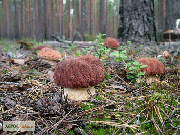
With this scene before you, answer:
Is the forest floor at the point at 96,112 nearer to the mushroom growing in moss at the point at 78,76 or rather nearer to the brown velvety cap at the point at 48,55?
the mushroom growing in moss at the point at 78,76

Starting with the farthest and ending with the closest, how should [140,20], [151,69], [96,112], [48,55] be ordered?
[140,20] < [48,55] < [151,69] < [96,112]

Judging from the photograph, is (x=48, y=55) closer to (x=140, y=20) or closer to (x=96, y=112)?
(x=96, y=112)

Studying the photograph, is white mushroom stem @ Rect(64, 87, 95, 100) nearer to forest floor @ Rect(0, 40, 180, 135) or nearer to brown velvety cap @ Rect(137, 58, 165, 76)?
forest floor @ Rect(0, 40, 180, 135)

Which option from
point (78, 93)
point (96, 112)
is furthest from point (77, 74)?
point (96, 112)

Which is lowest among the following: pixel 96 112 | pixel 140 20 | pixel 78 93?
pixel 96 112

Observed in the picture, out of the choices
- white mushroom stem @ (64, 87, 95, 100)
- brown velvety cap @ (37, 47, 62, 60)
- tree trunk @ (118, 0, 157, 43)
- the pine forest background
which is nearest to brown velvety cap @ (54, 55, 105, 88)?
white mushroom stem @ (64, 87, 95, 100)

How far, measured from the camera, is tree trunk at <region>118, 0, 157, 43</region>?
5.91 meters

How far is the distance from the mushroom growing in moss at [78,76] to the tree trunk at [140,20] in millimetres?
4435

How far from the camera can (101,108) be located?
173 cm

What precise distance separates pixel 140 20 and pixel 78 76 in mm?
4910

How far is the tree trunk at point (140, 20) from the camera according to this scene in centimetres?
591

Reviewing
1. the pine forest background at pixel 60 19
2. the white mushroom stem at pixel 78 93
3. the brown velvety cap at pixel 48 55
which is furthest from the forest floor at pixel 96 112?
the pine forest background at pixel 60 19

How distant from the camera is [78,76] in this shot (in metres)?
1.96

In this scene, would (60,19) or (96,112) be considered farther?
(60,19)
